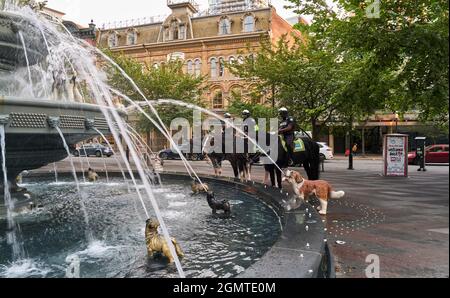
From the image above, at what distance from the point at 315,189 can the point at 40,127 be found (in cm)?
522

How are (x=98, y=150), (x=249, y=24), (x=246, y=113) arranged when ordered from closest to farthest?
(x=246, y=113) → (x=98, y=150) → (x=249, y=24)

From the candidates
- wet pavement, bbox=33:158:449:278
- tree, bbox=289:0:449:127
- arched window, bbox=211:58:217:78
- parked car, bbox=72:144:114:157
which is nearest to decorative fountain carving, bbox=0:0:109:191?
wet pavement, bbox=33:158:449:278

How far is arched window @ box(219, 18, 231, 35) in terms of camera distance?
50.8 metres

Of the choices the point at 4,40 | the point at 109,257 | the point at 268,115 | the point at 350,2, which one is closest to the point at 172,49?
the point at 268,115

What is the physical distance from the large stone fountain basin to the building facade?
4008cm

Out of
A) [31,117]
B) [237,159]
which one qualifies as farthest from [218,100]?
[31,117]

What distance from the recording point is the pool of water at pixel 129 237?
428cm

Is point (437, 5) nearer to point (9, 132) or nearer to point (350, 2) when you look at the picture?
point (350, 2)

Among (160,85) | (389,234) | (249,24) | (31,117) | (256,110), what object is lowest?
(389,234)

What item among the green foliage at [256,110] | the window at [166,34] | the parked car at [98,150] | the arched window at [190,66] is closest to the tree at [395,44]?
the green foliage at [256,110]

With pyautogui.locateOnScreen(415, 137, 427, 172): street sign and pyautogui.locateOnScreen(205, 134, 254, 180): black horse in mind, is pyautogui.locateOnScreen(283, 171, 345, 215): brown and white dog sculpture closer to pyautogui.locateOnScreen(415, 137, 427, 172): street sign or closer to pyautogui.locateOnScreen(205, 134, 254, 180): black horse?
pyautogui.locateOnScreen(205, 134, 254, 180): black horse

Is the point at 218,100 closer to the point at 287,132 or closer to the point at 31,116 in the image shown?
the point at 287,132

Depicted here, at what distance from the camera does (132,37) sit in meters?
57.0
